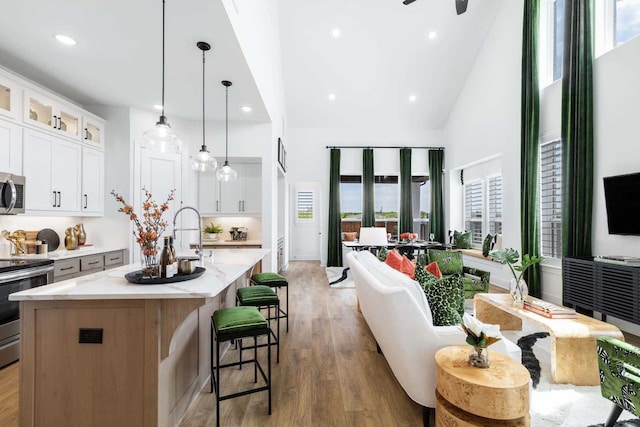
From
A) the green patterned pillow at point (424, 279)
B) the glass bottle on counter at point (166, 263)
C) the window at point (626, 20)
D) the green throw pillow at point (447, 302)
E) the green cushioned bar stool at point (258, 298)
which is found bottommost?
the green cushioned bar stool at point (258, 298)

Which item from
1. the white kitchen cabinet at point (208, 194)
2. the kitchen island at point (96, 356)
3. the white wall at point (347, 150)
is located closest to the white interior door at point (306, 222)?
the white wall at point (347, 150)

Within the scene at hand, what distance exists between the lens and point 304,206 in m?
8.07

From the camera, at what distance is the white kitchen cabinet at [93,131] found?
151 inches

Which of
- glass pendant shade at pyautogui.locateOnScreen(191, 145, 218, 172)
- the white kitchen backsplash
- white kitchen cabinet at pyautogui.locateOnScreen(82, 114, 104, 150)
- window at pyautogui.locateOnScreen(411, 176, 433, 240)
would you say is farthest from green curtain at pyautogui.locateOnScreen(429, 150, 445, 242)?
white kitchen cabinet at pyautogui.locateOnScreen(82, 114, 104, 150)

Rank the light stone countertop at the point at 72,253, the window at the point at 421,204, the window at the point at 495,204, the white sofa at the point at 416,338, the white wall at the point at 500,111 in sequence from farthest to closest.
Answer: the window at the point at 421,204, the window at the point at 495,204, the white wall at the point at 500,111, the light stone countertop at the point at 72,253, the white sofa at the point at 416,338

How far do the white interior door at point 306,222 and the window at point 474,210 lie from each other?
12.2ft

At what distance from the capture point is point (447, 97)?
6.98 metres

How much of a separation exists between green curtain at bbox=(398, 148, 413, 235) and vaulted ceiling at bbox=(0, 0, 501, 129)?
904 millimetres

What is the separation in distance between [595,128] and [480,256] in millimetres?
2867

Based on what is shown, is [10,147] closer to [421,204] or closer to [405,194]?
[405,194]

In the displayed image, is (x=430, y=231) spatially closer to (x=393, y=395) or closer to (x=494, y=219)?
(x=494, y=219)

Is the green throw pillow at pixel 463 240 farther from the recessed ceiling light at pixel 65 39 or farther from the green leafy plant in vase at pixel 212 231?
the recessed ceiling light at pixel 65 39

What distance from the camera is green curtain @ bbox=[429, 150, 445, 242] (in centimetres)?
759

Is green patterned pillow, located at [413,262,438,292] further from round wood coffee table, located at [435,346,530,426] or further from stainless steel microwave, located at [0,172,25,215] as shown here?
stainless steel microwave, located at [0,172,25,215]
